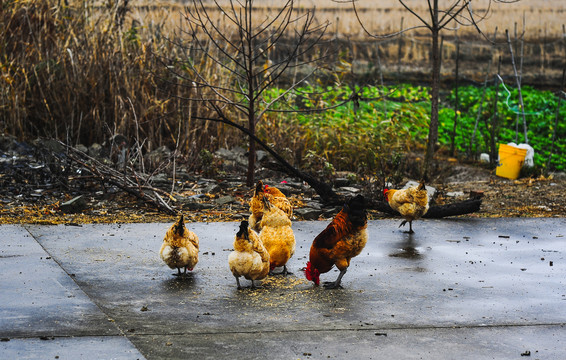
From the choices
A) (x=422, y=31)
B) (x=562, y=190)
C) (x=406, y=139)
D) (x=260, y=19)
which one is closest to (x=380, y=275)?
(x=562, y=190)

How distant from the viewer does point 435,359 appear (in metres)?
3.96

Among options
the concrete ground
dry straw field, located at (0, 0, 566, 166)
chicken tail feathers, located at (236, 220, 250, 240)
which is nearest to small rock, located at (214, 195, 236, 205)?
the concrete ground

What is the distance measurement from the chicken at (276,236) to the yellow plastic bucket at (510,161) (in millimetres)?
6839

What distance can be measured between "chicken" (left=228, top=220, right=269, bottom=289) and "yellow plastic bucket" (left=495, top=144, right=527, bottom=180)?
7358mm

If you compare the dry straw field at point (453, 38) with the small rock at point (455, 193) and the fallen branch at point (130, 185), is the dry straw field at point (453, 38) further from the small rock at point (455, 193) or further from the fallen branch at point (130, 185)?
the fallen branch at point (130, 185)

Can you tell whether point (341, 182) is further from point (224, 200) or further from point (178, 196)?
point (178, 196)

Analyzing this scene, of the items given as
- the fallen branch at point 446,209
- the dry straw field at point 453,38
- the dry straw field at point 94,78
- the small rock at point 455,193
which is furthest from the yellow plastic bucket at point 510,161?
A: the dry straw field at point 453,38

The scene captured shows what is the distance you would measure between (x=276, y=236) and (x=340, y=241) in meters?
0.59

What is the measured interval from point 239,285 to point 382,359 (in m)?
1.71

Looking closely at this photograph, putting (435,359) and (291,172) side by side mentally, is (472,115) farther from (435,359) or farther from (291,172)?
(435,359)

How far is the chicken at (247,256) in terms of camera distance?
5.21 meters

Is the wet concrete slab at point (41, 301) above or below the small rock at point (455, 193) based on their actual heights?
above

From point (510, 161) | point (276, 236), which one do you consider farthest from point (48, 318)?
point (510, 161)

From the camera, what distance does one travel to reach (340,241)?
5426 millimetres
